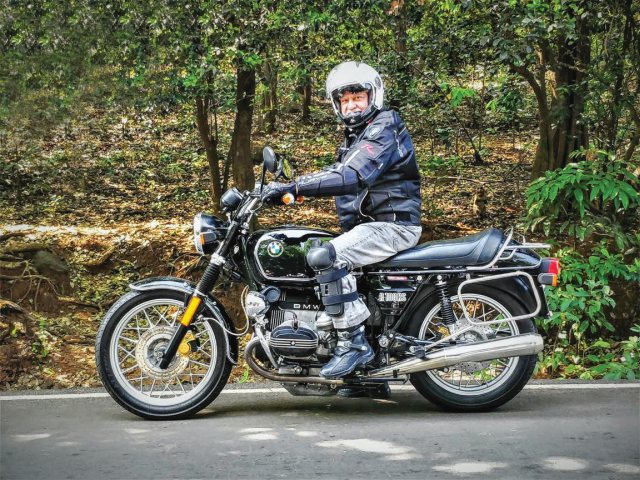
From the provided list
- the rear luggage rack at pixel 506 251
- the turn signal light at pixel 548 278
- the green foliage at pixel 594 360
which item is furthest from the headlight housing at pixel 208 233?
the green foliage at pixel 594 360

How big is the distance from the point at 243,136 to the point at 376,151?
681cm

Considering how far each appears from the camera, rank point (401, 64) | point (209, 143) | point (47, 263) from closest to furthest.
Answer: point (401, 64)
point (47, 263)
point (209, 143)

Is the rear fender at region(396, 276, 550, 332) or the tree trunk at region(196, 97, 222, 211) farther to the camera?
the tree trunk at region(196, 97, 222, 211)

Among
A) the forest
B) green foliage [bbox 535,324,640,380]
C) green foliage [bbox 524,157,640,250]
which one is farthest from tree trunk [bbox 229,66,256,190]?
green foliage [bbox 535,324,640,380]

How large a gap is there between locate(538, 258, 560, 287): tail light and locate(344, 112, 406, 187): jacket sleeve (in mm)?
1228

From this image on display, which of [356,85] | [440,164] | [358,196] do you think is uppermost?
[356,85]

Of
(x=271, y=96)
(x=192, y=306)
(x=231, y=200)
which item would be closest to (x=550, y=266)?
(x=231, y=200)

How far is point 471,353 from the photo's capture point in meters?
5.24

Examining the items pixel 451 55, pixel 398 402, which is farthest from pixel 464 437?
pixel 451 55

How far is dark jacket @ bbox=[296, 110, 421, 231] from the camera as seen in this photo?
5.18 m

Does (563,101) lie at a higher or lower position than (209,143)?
higher

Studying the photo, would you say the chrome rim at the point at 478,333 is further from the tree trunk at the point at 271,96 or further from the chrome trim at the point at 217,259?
the tree trunk at the point at 271,96

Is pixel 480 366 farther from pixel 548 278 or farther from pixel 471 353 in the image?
pixel 548 278

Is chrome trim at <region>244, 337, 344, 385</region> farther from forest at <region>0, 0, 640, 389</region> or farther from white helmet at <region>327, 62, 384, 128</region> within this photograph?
forest at <region>0, 0, 640, 389</region>
